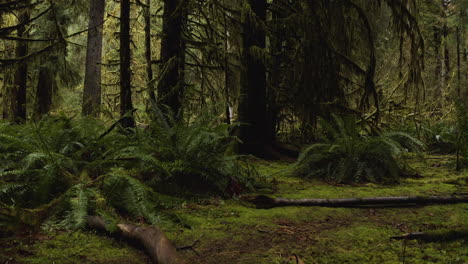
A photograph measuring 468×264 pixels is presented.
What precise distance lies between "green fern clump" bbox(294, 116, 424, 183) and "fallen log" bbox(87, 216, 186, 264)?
3.37 meters

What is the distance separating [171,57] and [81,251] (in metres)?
4.05

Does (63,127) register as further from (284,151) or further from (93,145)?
(284,151)

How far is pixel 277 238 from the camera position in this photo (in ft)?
10.1

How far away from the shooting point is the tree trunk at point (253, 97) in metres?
7.37

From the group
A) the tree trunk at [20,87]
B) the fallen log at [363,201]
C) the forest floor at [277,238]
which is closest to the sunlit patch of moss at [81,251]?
the forest floor at [277,238]

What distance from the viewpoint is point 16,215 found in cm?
270

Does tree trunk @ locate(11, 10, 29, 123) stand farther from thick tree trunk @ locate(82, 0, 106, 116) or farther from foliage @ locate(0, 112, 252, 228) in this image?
foliage @ locate(0, 112, 252, 228)

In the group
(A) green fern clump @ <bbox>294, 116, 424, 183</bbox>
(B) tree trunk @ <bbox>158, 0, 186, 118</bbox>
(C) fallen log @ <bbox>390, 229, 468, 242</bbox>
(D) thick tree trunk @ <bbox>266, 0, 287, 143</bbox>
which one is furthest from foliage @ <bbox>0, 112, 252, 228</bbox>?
(D) thick tree trunk @ <bbox>266, 0, 287, 143</bbox>

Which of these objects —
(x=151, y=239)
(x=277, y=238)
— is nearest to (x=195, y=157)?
(x=277, y=238)

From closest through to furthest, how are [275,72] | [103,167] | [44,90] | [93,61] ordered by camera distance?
[103,167] < [275,72] < [93,61] < [44,90]

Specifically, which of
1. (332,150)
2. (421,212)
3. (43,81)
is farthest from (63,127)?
(43,81)

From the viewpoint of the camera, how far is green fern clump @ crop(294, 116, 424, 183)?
566 centimetres

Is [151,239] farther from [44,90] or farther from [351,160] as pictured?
[44,90]

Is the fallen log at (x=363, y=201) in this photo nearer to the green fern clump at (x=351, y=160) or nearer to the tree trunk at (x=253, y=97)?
the green fern clump at (x=351, y=160)
